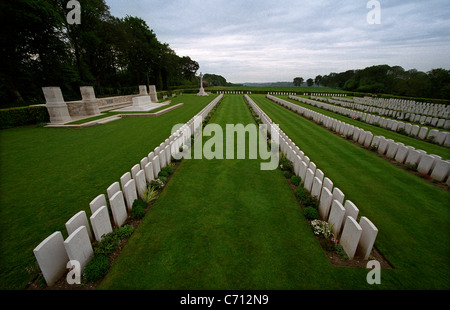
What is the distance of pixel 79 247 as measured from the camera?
10.3ft

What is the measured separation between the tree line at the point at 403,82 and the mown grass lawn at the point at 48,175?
2003 inches

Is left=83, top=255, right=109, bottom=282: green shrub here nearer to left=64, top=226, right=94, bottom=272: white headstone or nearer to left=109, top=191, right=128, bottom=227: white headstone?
left=64, top=226, right=94, bottom=272: white headstone

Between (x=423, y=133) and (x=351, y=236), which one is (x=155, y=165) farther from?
(x=423, y=133)

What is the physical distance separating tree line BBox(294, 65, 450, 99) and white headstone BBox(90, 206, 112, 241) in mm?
51362

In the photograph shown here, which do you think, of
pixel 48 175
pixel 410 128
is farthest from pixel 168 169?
pixel 410 128

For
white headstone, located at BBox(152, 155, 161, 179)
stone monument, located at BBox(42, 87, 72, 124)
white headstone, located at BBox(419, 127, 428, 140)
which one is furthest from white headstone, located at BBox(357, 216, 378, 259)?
stone monument, located at BBox(42, 87, 72, 124)

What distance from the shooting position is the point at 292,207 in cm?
520

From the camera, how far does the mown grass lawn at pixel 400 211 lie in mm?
3375

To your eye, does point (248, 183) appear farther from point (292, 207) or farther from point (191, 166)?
point (191, 166)

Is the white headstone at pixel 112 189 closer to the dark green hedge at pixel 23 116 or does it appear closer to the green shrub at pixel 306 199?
the green shrub at pixel 306 199

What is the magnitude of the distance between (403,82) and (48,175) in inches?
2634

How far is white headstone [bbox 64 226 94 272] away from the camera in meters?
2.95

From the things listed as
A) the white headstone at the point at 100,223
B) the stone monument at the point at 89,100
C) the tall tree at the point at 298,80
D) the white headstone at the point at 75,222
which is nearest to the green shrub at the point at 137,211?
the white headstone at the point at 100,223

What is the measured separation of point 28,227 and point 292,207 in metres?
6.66
